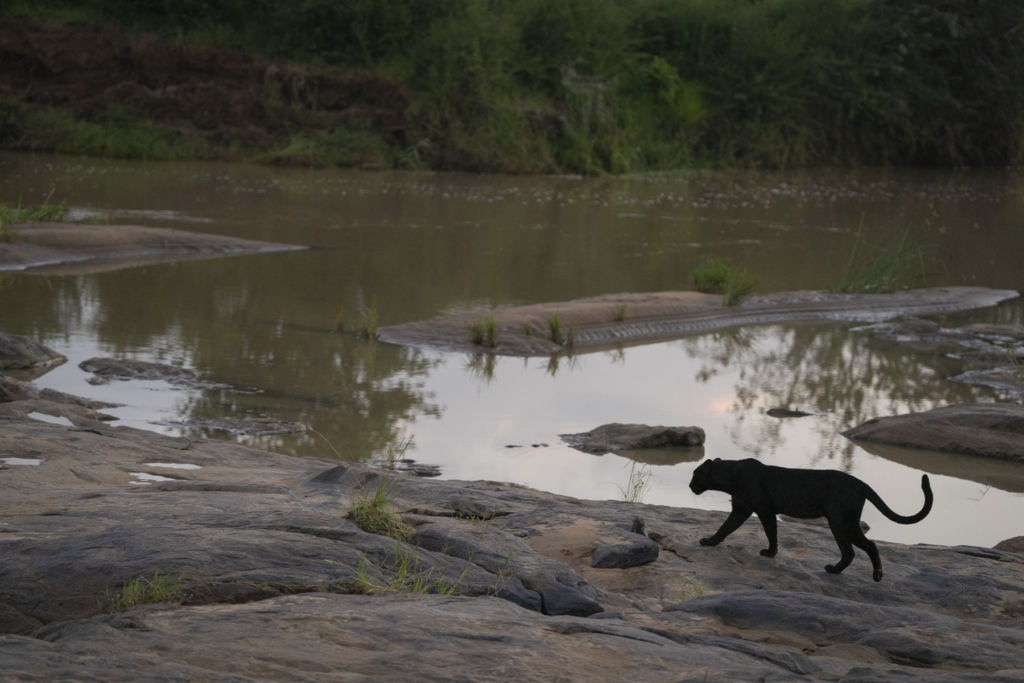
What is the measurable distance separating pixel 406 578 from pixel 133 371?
17.8 ft

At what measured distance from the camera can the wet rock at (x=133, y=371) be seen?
8.05 meters

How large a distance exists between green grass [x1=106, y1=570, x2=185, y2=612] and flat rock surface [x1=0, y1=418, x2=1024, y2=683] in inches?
1.4

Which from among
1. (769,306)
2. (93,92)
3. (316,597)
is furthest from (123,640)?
(93,92)

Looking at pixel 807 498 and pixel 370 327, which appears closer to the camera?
pixel 807 498

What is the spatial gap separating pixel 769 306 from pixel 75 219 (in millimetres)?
9171

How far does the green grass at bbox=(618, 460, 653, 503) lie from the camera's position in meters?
5.99

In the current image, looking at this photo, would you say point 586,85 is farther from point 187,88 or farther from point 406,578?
point 406,578

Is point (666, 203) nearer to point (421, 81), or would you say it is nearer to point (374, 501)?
point (421, 81)

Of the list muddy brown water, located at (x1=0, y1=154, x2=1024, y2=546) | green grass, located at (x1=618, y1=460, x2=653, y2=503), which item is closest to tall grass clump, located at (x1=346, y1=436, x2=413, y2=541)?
green grass, located at (x1=618, y1=460, x2=653, y2=503)

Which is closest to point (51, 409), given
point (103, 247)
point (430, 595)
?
point (430, 595)

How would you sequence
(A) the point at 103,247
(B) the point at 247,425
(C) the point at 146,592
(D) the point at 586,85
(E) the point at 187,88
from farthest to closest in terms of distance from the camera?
(D) the point at 586,85
(E) the point at 187,88
(A) the point at 103,247
(B) the point at 247,425
(C) the point at 146,592

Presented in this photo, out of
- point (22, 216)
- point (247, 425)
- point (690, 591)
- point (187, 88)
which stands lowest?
point (247, 425)

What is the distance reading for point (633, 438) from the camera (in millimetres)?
7242

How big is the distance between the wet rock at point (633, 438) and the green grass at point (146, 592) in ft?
14.2
